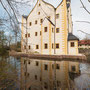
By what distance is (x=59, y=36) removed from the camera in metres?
17.4

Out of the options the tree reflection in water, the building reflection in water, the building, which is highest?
the building

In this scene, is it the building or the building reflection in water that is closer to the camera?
the building reflection in water

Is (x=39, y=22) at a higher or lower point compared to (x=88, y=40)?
higher

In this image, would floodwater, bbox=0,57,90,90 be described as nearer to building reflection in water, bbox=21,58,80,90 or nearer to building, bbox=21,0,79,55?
building reflection in water, bbox=21,58,80,90

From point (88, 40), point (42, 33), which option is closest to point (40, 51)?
point (42, 33)

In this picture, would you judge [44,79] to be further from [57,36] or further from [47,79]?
[57,36]

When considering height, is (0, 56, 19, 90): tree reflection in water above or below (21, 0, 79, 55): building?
below

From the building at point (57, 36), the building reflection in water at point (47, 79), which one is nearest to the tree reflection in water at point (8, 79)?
the building reflection in water at point (47, 79)

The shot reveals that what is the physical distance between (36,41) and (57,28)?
659 cm

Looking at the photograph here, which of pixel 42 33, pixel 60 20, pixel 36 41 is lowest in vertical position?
pixel 36 41

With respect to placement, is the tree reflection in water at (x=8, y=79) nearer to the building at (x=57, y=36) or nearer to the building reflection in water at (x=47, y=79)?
the building reflection in water at (x=47, y=79)

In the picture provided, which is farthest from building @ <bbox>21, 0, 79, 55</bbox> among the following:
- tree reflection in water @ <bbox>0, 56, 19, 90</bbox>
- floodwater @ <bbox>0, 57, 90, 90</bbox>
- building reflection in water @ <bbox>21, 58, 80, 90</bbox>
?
tree reflection in water @ <bbox>0, 56, 19, 90</bbox>

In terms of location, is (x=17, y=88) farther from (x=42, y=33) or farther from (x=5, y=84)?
(x=42, y=33)

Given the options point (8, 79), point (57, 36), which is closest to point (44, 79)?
point (8, 79)
